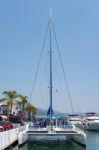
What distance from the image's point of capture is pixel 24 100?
124875 mm

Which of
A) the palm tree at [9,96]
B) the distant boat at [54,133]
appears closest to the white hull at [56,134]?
the distant boat at [54,133]

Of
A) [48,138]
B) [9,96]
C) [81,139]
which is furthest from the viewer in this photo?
[9,96]

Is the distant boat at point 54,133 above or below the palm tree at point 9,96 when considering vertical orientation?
below

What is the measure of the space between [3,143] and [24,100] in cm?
9214

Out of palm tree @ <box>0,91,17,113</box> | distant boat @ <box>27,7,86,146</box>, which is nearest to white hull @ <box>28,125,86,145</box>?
distant boat @ <box>27,7,86,146</box>

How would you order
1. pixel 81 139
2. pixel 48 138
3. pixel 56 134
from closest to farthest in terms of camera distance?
pixel 81 139 < pixel 56 134 < pixel 48 138

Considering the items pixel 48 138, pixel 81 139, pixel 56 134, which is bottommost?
pixel 81 139

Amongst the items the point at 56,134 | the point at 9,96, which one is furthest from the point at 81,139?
the point at 9,96

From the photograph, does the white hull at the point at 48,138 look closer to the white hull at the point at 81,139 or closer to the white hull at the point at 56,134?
the white hull at the point at 56,134

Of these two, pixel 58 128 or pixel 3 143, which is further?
pixel 58 128

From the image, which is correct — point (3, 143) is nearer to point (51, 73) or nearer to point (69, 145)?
point (69, 145)

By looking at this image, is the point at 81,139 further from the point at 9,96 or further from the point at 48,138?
the point at 9,96

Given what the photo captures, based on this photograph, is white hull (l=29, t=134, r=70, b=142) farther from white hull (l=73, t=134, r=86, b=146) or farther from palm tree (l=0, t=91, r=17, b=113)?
palm tree (l=0, t=91, r=17, b=113)

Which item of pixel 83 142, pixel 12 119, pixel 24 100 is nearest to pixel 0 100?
pixel 12 119
